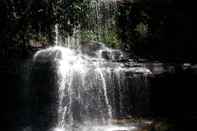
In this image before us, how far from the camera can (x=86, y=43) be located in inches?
672

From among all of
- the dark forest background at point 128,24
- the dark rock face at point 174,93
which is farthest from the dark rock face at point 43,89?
the dark rock face at point 174,93

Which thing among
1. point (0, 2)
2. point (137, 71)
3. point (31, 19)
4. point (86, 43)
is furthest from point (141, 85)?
point (0, 2)

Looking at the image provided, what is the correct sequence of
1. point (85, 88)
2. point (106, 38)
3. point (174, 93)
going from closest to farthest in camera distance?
point (85, 88)
point (174, 93)
point (106, 38)

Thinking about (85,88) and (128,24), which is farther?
(128,24)

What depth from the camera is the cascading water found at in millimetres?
13680

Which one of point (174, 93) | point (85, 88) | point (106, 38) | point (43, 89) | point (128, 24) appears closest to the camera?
point (43, 89)

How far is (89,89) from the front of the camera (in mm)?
14102

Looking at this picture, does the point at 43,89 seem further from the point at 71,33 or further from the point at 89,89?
the point at 71,33

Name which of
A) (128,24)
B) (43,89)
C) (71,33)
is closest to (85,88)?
(43,89)

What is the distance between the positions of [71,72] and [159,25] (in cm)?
665

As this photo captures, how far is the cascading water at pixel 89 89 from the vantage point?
44.9ft

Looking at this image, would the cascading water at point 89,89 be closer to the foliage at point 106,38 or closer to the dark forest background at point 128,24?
the dark forest background at point 128,24

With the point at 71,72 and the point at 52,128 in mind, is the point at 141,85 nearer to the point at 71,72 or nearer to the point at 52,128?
the point at 71,72

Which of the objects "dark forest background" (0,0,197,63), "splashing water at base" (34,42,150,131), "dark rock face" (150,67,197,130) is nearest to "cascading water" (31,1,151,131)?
"splashing water at base" (34,42,150,131)
